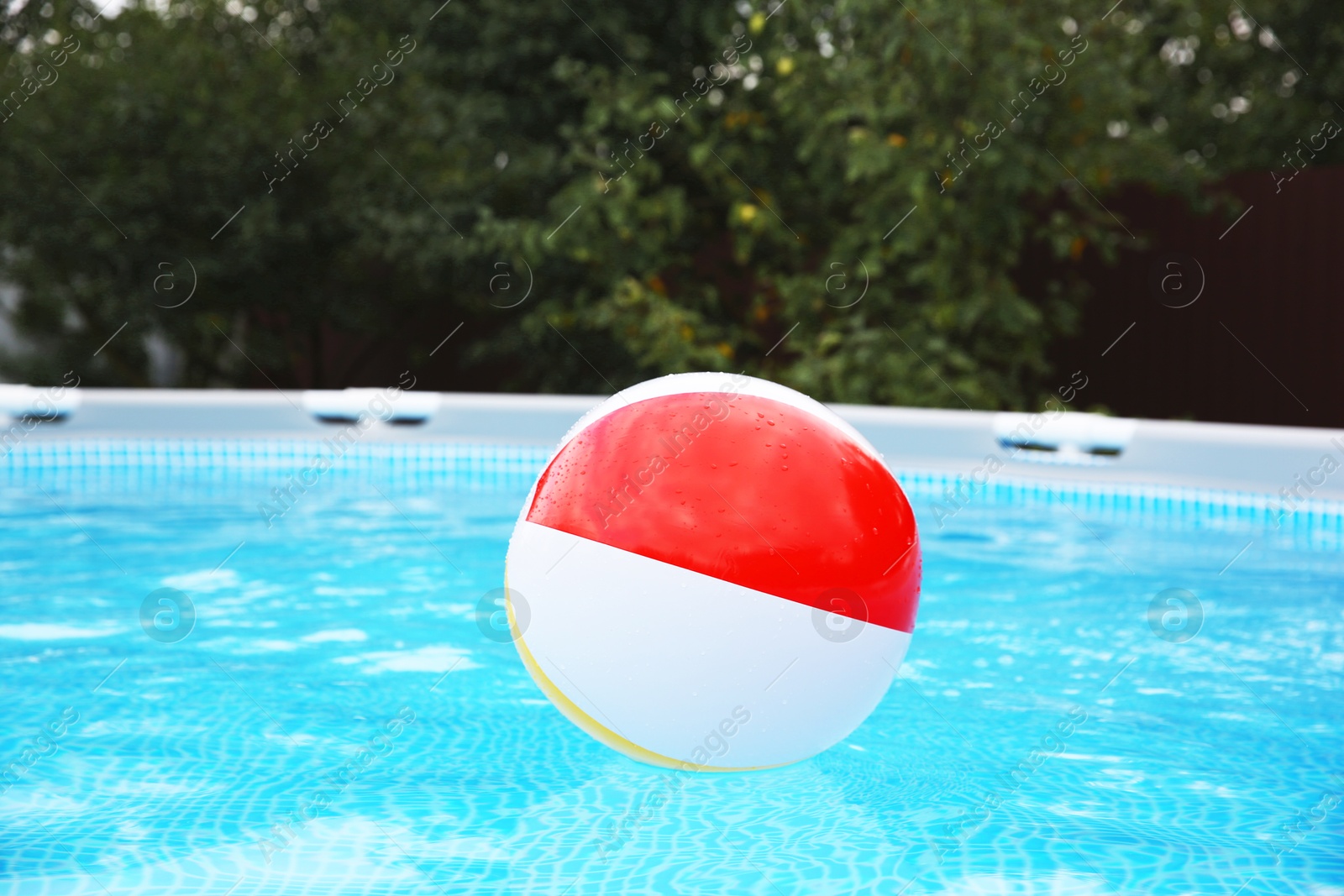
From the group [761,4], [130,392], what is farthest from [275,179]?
[761,4]

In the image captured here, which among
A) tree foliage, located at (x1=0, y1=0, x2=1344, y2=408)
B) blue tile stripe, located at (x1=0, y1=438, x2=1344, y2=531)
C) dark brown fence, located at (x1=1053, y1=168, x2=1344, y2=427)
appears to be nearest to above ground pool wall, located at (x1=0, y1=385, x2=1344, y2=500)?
blue tile stripe, located at (x1=0, y1=438, x2=1344, y2=531)

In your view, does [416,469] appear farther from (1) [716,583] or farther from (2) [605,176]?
(1) [716,583]

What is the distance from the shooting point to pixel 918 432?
9.17 metres

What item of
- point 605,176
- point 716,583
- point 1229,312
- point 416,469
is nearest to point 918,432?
point 1229,312

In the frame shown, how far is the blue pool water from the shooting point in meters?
3.10

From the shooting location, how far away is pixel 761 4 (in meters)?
11.8

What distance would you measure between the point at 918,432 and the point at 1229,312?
319cm

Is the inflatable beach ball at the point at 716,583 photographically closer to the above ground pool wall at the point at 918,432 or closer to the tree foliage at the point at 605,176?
the above ground pool wall at the point at 918,432

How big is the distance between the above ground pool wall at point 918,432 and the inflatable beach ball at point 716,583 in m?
5.44

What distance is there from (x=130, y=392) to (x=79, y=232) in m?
3.20

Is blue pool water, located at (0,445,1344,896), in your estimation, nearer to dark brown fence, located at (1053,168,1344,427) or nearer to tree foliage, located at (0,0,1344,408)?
dark brown fence, located at (1053,168,1344,427)

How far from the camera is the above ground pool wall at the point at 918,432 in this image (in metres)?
7.93

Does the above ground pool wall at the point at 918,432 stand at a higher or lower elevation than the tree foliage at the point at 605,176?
lower

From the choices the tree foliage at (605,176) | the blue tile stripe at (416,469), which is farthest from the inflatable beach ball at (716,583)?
the tree foliage at (605,176)
